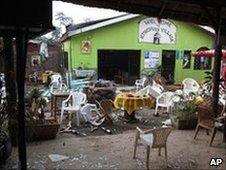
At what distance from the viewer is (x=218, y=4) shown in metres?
6.39

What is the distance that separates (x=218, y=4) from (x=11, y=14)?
4.12m

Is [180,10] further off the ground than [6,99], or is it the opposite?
[180,10]

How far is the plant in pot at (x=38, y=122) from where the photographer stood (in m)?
7.33

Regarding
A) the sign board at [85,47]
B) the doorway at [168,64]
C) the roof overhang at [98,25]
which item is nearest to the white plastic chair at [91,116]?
the roof overhang at [98,25]

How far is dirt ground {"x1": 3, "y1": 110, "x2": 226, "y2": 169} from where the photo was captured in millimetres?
5906

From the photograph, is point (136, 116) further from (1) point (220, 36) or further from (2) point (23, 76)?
(2) point (23, 76)

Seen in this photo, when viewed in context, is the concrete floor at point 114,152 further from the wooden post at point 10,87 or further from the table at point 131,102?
the table at point 131,102

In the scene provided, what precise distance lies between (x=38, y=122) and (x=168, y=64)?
12286 mm

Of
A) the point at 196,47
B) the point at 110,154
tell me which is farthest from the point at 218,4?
the point at 196,47

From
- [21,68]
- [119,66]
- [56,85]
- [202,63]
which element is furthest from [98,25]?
[21,68]

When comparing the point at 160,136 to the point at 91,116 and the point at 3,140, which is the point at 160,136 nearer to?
the point at 3,140

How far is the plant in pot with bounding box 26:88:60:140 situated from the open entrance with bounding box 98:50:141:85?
11264 mm

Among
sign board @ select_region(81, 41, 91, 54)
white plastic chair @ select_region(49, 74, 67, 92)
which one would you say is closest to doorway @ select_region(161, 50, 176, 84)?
sign board @ select_region(81, 41, 91, 54)

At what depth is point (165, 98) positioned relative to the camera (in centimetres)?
1109
